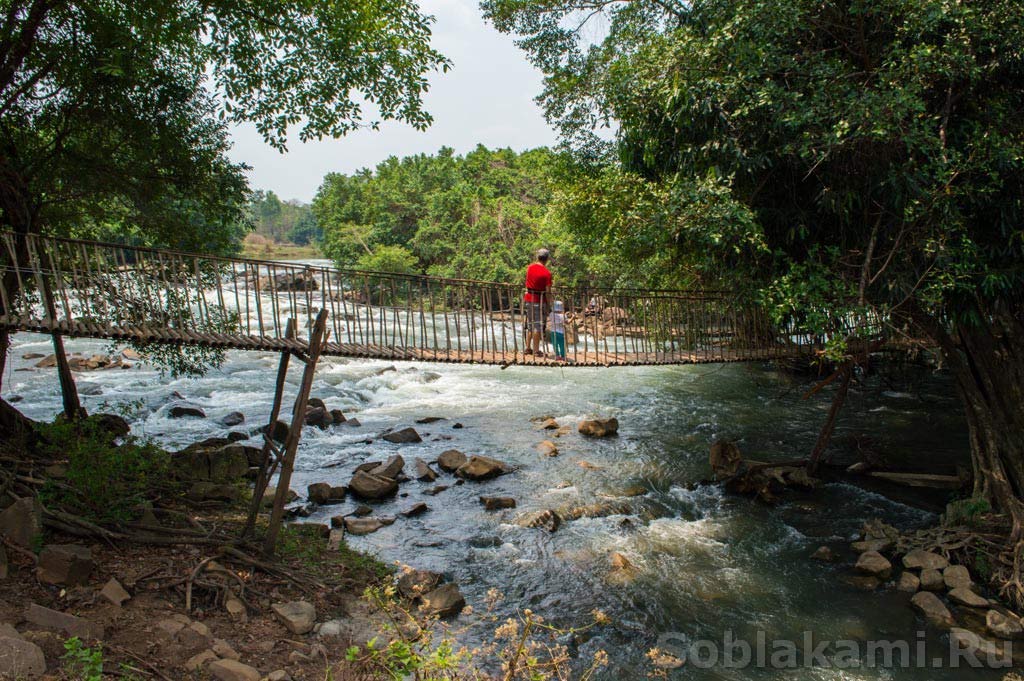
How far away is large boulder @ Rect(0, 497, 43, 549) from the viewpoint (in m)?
4.75

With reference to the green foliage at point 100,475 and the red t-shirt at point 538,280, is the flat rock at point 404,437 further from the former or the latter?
the red t-shirt at point 538,280

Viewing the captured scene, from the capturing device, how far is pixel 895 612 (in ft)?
18.4

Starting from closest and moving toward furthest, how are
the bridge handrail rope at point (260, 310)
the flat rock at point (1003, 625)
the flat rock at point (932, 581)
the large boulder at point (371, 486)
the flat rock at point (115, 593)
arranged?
1. the flat rock at point (115, 593)
2. the flat rock at point (1003, 625)
3. the bridge handrail rope at point (260, 310)
4. the flat rock at point (932, 581)
5. the large boulder at point (371, 486)

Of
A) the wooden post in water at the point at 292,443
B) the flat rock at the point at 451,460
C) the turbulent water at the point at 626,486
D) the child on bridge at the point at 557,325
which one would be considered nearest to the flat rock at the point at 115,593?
the wooden post in water at the point at 292,443

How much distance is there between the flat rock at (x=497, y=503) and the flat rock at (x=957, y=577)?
4431mm

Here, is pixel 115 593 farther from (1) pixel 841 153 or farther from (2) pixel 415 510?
(1) pixel 841 153

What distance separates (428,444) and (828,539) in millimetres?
5860

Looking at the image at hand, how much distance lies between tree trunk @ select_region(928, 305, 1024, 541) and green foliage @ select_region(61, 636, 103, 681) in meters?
7.11

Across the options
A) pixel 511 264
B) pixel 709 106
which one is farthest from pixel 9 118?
pixel 511 264

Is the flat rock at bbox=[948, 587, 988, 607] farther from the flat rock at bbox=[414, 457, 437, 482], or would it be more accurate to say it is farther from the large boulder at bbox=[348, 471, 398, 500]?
the large boulder at bbox=[348, 471, 398, 500]

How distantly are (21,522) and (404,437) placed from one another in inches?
234

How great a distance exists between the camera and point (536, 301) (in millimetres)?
7543

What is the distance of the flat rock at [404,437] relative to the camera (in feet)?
34.1

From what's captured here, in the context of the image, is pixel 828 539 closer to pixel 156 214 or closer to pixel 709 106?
pixel 709 106
